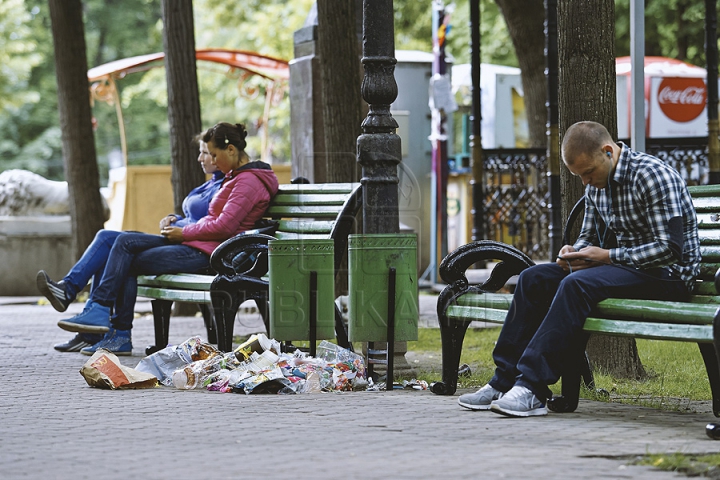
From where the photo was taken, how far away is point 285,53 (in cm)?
3478

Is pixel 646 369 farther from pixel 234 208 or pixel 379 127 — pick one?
pixel 234 208

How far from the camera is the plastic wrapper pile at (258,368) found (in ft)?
21.3

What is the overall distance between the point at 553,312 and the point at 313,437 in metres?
1.23

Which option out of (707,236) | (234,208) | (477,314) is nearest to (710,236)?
(707,236)

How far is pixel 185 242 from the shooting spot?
27.8ft

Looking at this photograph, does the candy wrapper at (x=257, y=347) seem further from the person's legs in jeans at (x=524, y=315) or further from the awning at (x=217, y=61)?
the awning at (x=217, y=61)

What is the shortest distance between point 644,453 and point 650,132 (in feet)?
62.7

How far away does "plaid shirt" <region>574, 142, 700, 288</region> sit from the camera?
5340mm

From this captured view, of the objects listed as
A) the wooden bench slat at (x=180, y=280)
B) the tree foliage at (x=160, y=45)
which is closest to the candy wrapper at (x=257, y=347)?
the wooden bench slat at (x=180, y=280)

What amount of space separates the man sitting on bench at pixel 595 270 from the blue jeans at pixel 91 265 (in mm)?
3884

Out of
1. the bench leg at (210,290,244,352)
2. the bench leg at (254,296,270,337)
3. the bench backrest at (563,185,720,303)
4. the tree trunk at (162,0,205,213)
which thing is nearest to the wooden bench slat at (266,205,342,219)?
the bench leg at (254,296,270,337)

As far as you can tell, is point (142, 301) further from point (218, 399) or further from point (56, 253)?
point (218, 399)

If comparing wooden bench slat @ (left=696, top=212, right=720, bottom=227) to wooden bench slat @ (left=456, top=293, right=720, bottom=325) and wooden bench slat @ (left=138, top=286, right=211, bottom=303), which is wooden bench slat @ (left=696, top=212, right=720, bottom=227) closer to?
wooden bench slat @ (left=456, top=293, right=720, bottom=325)

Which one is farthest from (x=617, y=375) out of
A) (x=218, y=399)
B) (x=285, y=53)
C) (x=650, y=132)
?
(x=285, y=53)
